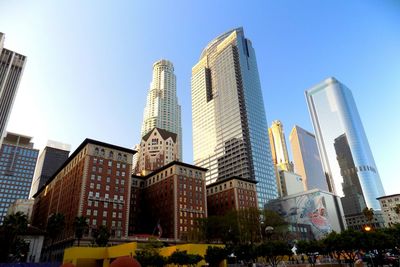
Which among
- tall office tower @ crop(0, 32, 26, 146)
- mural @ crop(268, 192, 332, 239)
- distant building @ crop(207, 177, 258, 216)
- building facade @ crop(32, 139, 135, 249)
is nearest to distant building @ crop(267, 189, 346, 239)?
mural @ crop(268, 192, 332, 239)

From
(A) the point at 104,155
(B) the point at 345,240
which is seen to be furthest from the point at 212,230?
(B) the point at 345,240

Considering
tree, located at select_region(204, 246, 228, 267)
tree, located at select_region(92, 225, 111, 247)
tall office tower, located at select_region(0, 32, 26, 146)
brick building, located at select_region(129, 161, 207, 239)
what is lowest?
tree, located at select_region(204, 246, 228, 267)

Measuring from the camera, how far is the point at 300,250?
247ft

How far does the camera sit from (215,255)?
57906mm

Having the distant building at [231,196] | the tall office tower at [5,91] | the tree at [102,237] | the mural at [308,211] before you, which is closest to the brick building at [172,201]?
the distant building at [231,196]

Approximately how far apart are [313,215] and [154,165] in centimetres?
10478

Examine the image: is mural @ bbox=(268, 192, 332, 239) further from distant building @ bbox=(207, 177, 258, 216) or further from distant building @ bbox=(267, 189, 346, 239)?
Answer: distant building @ bbox=(207, 177, 258, 216)

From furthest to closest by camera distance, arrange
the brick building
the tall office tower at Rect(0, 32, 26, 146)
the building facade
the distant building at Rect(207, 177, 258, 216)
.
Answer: the tall office tower at Rect(0, 32, 26, 146), the distant building at Rect(207, 177, 258, 216), the brick building, the building facade

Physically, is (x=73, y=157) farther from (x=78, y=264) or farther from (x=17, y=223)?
(x=78, y=264)

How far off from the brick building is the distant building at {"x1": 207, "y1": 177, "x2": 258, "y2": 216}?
19541mm

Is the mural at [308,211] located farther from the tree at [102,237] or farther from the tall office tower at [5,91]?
the tall office tower at [5,91]

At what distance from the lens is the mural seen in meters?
185

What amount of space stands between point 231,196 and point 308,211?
7164 cm

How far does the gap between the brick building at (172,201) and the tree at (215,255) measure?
5769cm
